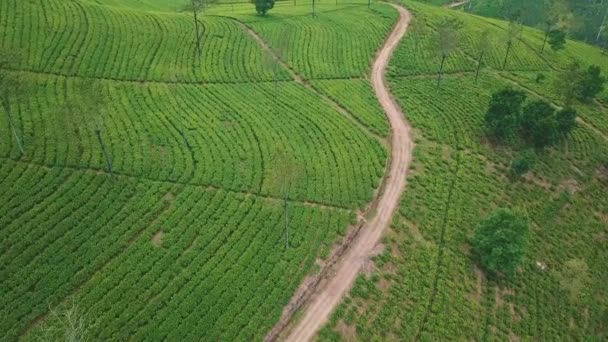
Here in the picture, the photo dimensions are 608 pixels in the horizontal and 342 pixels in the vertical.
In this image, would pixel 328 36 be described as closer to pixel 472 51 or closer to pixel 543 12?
pixel 472 51

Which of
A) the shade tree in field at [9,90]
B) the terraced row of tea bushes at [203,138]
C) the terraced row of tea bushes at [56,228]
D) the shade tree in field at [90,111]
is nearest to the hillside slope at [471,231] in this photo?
the terraced row of tea bushes at [203,138]

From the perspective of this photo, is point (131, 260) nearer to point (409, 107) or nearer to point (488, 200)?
point (488, 200)

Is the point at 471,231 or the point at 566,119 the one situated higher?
the point at 566,119

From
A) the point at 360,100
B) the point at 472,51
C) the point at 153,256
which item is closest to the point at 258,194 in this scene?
the point at 153,256

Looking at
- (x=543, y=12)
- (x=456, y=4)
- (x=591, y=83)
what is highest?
(x=543, y=12)

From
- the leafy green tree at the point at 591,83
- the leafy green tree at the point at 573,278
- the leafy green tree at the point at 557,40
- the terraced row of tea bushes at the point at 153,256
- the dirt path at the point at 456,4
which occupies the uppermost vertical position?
the dirt path at the point at 456,4

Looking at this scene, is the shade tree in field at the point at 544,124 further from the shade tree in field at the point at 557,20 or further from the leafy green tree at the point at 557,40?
the shade tree in field at the point at 557,20
